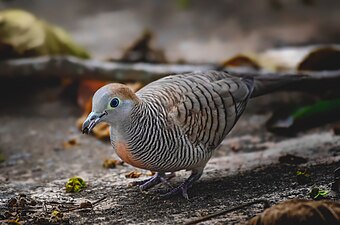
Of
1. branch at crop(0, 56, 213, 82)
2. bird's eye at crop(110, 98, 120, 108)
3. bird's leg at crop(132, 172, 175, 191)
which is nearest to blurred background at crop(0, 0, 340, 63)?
branch at crop(0, 56, 213, 82)

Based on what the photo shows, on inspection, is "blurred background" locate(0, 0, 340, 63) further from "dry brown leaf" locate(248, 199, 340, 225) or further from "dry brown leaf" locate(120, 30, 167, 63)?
"dry brown leaf" locate(248, 199, 340, 225)

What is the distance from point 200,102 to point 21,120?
2.82 m

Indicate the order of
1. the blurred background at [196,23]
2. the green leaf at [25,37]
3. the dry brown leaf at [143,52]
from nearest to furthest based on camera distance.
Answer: the green leaf at [25,37] → the dry brown leaf at [143,52] → the blurred background at [196,23]

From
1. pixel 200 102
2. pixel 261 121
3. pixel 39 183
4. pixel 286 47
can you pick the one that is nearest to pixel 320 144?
pixel 261 121

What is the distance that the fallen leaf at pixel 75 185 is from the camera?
4.82 m

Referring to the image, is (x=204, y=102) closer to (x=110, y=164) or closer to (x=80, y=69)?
(x=110, y=164)

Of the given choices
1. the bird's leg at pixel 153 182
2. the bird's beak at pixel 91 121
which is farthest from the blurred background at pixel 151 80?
the bird's beak at pixel 91 121

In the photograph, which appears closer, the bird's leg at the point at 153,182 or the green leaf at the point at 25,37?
the bird's leg at the point at 153,182

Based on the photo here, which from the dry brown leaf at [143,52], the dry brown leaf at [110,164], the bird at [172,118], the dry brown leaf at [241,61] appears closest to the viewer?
the bird at [172,118]

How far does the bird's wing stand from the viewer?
460 centimetres

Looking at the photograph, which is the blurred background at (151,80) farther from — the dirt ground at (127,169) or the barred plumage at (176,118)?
the barred plumage at (176,118)

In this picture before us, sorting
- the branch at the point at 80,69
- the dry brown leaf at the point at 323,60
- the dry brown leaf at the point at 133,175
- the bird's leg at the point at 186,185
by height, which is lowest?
the dry brown leaf at the point at 133,175

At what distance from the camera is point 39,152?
6.12m

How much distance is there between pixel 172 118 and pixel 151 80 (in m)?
2.35
